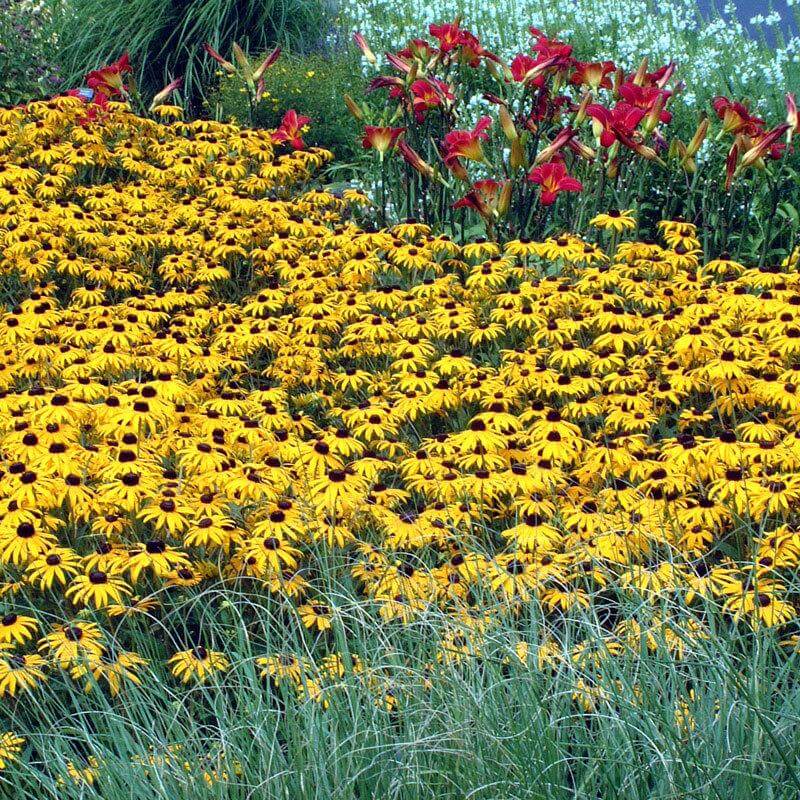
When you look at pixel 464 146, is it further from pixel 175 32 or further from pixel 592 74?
pixel 175 32

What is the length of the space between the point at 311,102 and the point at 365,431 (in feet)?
18.7

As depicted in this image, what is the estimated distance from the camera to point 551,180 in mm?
6031

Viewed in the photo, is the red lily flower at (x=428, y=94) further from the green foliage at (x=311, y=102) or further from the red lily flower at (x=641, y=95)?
the green foliage at (x=311, y=102)

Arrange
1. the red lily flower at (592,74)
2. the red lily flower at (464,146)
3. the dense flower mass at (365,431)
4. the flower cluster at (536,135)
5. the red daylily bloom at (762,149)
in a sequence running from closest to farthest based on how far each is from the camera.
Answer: the dense flower mass at (365,431) < the red daylily bloom at (762,149) < the flower cluster at (536,135) < the red lily flower at (464,146) < the red lily flower at (592,74)

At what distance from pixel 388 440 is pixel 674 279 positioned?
5.46 feet

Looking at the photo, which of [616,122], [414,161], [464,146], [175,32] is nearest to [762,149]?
[616,122]

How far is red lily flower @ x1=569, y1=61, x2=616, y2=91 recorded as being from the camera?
6.55m

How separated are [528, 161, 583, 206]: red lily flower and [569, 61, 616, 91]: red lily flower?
0.85 m

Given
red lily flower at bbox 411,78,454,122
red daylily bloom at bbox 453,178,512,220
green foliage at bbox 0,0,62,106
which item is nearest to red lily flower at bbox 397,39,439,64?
red lily flower at bbox 411,78,454,122

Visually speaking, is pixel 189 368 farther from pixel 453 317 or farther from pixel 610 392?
pixel 610 392

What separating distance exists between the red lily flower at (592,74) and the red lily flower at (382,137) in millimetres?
1022

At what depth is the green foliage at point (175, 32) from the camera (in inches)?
433

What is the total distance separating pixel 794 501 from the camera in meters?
3.96

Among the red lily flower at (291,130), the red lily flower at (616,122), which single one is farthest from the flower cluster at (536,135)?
the red lily flower at (291,130)
